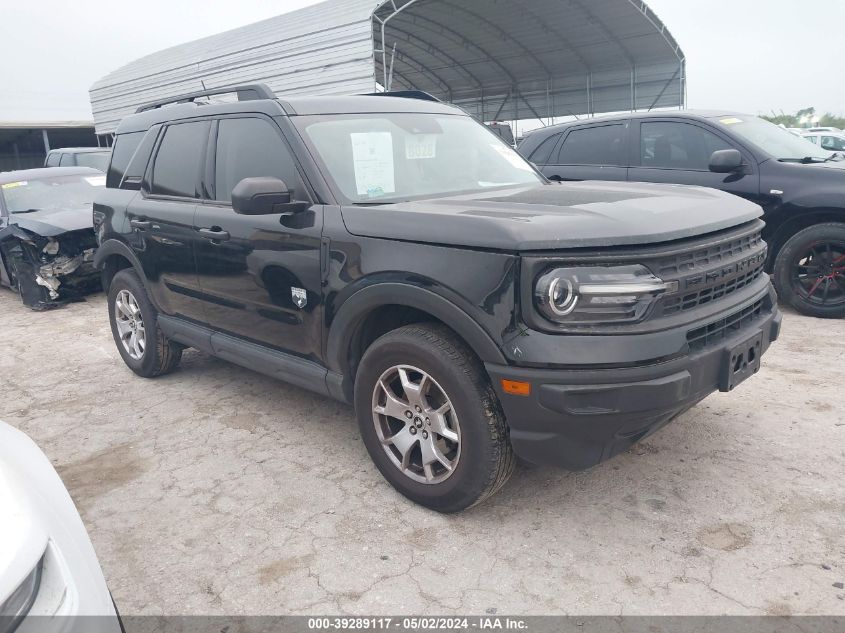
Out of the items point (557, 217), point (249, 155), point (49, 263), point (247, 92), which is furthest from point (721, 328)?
point (49, 263)

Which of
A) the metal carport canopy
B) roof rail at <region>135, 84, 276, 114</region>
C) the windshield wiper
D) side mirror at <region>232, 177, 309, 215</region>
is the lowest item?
side mirror at <region>232, 177, 309, 215</region>

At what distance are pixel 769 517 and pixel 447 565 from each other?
140cm

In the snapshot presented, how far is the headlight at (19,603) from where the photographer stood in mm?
1314

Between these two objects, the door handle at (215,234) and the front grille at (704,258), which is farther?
the door handle at (215,234)

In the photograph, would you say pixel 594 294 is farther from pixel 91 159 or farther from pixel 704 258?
pixel 91 159

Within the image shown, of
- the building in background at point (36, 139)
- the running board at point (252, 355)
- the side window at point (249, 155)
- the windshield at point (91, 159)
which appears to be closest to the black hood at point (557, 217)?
the side window at point (249, 155)

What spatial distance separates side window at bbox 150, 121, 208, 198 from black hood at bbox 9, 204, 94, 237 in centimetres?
325

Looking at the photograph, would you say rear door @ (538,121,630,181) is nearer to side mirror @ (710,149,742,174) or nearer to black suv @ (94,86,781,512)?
side mirror @ (710,149,742,174)

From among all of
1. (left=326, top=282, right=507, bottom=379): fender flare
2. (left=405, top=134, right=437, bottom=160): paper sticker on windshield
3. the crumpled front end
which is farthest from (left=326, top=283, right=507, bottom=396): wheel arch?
the crumpled front end

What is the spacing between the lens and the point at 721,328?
2613mm

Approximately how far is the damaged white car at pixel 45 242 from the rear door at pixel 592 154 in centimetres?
518

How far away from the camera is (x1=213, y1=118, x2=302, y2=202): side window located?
11.0ft

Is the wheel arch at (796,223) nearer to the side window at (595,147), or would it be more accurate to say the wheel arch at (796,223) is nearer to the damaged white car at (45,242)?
the side window at (595,147)

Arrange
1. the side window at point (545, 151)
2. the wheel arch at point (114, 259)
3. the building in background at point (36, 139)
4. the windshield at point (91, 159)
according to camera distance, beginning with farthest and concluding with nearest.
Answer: the building in background at point (36, 139) → the windshield at point (91, 159) → the side window at point (545, 151) → the wheel arch at point (114, 259)
